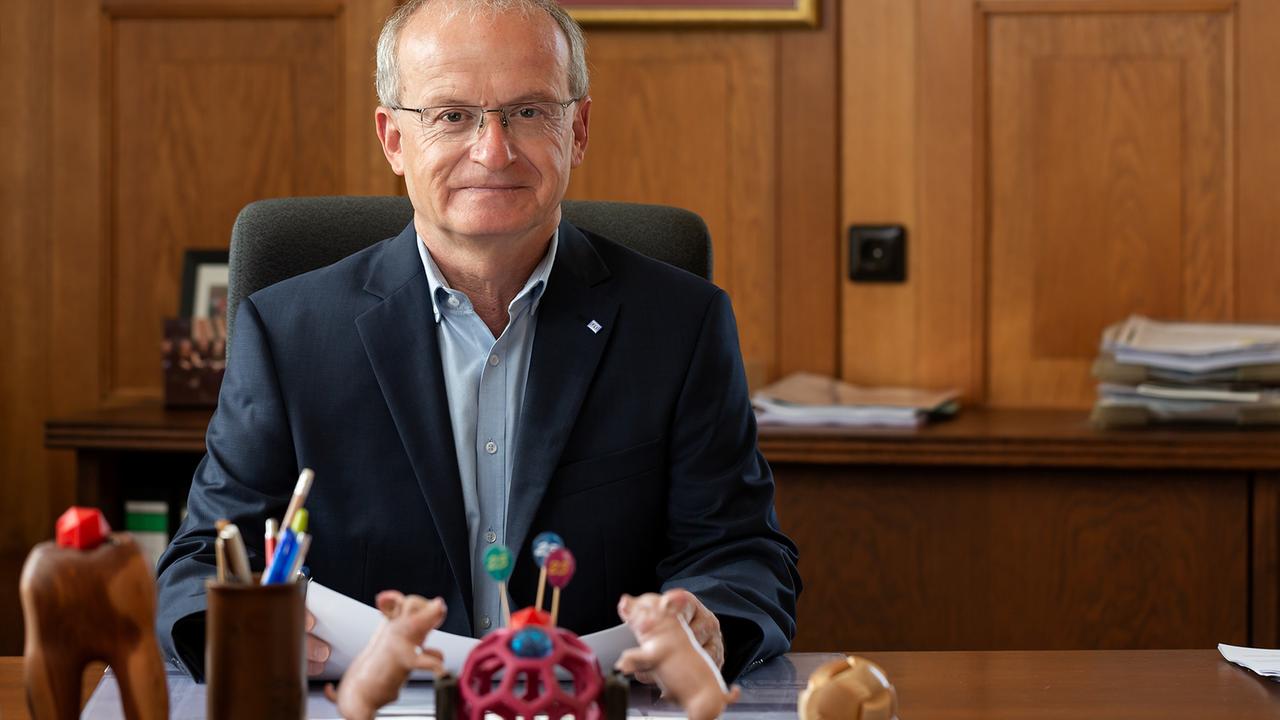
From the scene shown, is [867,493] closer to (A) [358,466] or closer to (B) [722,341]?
(B) [722,341]

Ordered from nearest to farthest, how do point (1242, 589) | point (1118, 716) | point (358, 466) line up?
point (1118, 716), point (358, 466), point (1242, 589)

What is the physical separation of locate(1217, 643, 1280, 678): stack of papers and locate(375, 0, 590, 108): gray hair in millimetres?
790

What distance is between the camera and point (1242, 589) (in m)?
2.13

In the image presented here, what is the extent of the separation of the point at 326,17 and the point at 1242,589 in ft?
6.24

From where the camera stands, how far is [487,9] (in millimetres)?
1344

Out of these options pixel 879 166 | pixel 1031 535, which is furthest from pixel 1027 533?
pixel 879 166

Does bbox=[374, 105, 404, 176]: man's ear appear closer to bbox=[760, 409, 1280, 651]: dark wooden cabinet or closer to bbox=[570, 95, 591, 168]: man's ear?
bbox=[570, 95, 591, 168]: man's ear

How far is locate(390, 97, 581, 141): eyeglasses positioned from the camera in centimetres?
134

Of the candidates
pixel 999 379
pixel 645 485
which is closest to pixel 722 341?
pixel 645 485

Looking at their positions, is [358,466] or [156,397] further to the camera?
[156,397]

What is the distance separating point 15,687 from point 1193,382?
183cm

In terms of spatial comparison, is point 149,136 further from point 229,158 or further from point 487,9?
point 487,9

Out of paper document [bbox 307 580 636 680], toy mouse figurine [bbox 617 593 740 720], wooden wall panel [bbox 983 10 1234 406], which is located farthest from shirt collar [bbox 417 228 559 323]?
wooden wall panel [bbox 983 10 1234 406]

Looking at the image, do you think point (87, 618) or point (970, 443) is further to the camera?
point (970, 443)
